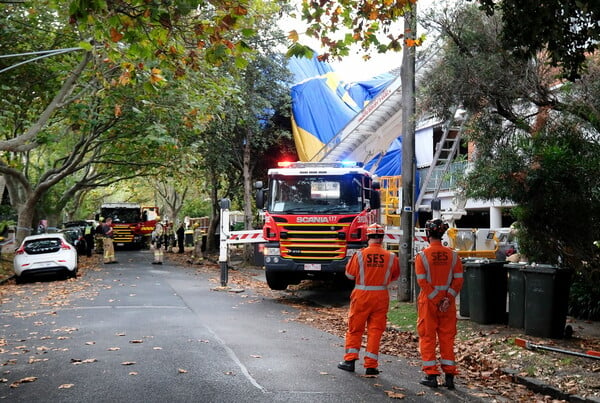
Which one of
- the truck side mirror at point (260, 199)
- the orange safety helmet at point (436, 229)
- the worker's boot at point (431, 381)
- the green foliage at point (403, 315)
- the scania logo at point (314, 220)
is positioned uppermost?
Answer: the truck side mirror at point (260, 199)

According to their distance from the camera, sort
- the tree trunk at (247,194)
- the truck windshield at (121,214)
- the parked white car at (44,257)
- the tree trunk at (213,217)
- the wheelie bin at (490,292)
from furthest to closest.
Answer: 1. the truck windshield at (121,214)
2. the tree trunk at (213,217)
3. the tree trunk at (247,194)
4. the parked white car at (44,257)
5. the wheelie bin at (490,292)

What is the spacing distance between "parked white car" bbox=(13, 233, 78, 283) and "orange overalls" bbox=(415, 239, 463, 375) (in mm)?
14851

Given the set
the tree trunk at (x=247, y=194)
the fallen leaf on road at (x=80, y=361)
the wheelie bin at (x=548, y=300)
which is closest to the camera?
the fallen leaf on road at (x=80, y=361)

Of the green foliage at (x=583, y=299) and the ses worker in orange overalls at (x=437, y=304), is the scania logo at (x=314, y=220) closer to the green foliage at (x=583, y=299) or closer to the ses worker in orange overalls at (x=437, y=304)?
the green foliage at (x=583, y=299)

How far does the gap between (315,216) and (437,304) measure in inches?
292

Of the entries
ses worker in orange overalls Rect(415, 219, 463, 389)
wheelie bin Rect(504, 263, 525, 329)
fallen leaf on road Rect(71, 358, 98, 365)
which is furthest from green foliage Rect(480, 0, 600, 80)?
fallen leaf on road Rect(71, 358, 98, 365)

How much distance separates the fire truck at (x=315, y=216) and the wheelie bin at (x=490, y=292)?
12.6 feet

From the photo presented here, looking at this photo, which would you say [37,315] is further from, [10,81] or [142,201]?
[142,201]

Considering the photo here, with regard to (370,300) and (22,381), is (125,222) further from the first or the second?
(370,300)

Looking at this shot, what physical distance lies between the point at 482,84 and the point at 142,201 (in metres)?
59.7

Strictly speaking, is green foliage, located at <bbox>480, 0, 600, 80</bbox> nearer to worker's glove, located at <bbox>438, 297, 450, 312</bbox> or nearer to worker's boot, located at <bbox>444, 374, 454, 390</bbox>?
worker's glove, located at <bbox>438, 297, 450, 312</bbox>

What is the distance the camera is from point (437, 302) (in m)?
6.77

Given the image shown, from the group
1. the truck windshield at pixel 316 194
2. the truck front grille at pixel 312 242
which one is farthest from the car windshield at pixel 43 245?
the truck front grille at pixel 312 242

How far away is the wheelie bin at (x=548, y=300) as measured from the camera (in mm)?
8867
